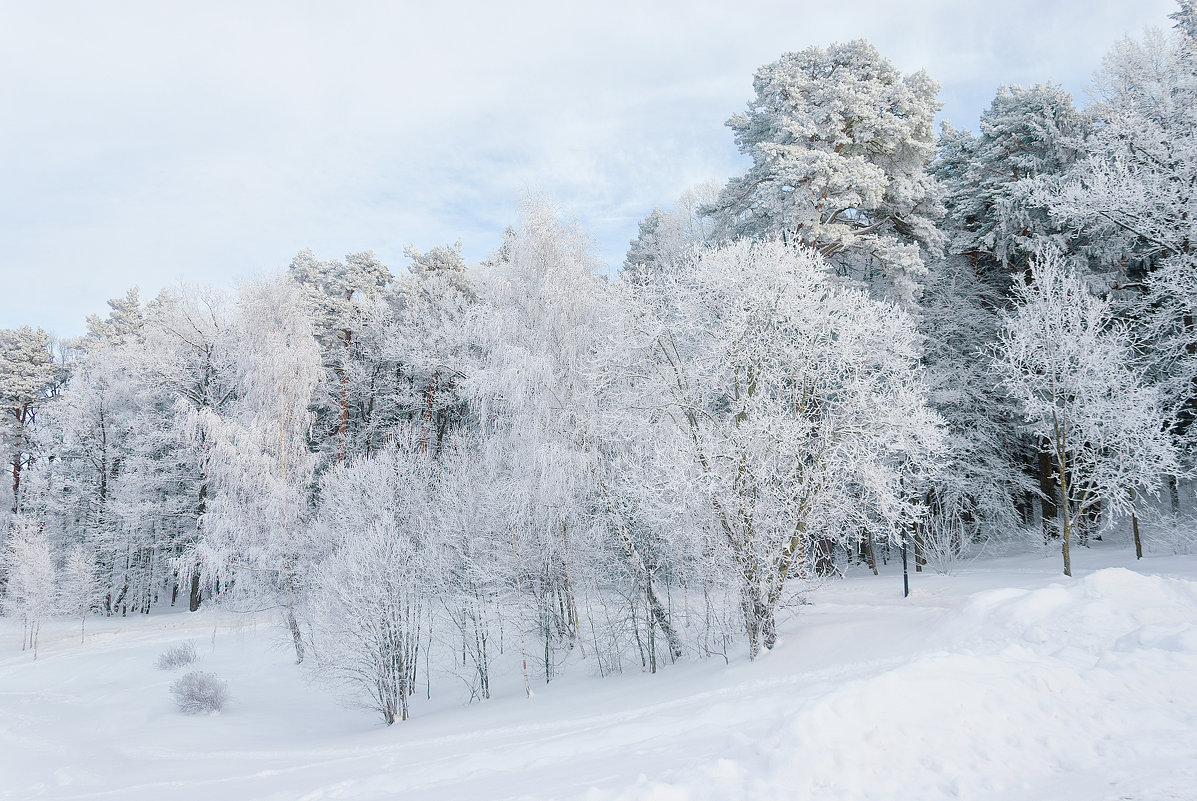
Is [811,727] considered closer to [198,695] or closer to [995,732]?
[995,732]

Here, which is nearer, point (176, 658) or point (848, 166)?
point (848, 166)

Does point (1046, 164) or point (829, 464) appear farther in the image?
point (1046, 164)

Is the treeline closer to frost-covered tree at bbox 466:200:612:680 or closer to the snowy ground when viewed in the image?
frost-covered tree at bbox 466:200:612:680

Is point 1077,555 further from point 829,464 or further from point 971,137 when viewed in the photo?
point 971,137

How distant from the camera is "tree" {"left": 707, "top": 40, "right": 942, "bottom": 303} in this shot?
16.2 metres

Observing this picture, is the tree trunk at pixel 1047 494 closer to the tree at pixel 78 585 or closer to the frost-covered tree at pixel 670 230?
the frost-covered tree at pixel 670 230

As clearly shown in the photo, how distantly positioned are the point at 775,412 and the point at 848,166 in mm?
9555

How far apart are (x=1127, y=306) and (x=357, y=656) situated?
21.2m

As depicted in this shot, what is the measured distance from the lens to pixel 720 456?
9.77 m

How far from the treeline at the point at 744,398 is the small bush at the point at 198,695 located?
2552 millimetres

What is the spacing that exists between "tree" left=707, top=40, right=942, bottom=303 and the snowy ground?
8992 millimetres

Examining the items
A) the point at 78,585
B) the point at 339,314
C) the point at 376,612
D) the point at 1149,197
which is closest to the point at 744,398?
the point at 376,612

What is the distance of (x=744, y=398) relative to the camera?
10125 mm

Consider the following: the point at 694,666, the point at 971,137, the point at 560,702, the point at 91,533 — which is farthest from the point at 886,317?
the point at 91,533
